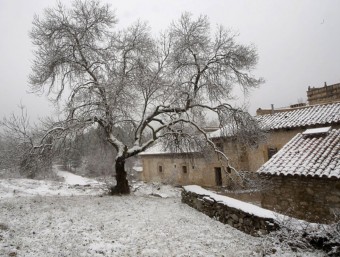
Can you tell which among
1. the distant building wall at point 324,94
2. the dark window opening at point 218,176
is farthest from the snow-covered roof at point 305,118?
the dark window opening at point 218,176

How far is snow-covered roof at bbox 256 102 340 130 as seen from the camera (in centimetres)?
1666

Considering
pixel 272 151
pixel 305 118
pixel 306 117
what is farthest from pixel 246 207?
pixel 272 151

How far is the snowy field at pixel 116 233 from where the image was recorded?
18.8 feet

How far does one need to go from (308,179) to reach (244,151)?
12418 mm

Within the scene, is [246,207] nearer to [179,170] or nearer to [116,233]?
[116,233]

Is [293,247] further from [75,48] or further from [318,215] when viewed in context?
[75,48]

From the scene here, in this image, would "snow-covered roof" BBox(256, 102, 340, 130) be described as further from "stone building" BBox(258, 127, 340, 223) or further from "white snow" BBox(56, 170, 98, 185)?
"white snow" BBox(56, 170, 98, 185)

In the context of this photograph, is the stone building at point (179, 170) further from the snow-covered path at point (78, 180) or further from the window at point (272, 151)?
the snow-covered path at point (78, 180)

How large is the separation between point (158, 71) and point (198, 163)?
45.6 ft

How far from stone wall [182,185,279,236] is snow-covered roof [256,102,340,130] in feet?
26.0

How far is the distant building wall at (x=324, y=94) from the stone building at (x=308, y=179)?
489 inches

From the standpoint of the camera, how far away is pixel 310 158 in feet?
34.7

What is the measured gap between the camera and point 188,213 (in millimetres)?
9695

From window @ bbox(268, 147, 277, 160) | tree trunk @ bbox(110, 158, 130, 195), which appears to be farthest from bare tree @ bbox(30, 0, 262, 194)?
window @ bbox(268, 147, 277, 160)
